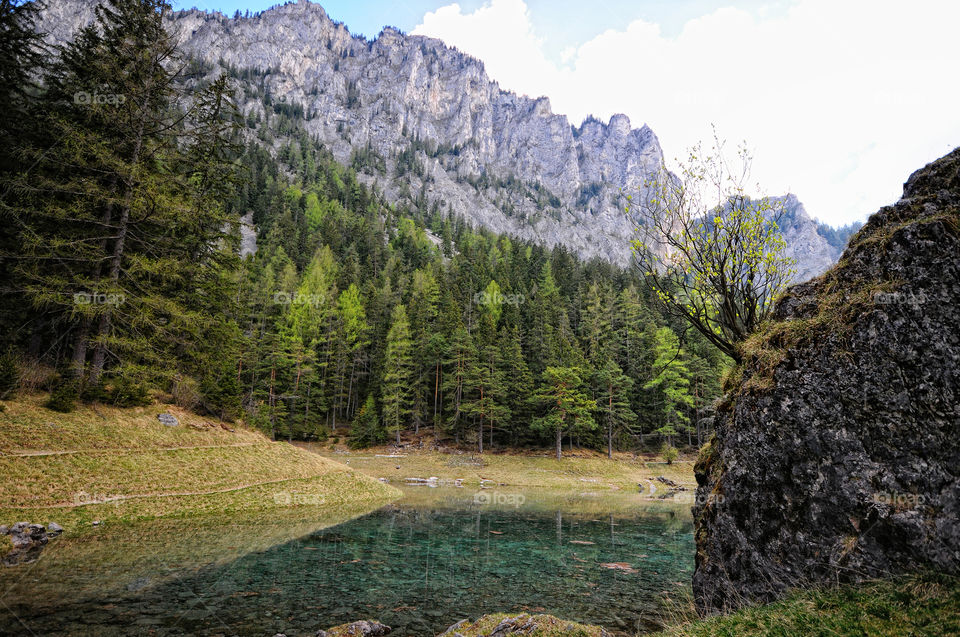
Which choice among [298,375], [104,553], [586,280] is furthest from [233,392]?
[586,280]

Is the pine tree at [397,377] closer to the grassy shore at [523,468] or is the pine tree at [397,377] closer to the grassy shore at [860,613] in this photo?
the grassy shore at [523,468]

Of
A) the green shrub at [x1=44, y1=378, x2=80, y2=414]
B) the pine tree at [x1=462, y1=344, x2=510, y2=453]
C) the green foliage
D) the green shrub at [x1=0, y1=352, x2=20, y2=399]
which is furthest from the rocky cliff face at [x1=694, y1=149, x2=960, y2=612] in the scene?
the green foliage

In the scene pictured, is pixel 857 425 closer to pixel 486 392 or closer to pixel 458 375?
pixel 486 392

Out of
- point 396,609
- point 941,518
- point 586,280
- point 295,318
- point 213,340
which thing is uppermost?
point 586,280

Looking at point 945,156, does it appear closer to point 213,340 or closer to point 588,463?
point 213,340

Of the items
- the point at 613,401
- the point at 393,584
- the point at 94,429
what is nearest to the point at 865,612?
the point at 393,584

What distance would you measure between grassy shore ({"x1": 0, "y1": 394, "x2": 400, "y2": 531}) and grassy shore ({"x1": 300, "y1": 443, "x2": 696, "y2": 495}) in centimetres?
1243

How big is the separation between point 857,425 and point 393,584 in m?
11.1

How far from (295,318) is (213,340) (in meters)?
33.7

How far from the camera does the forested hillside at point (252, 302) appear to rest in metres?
20.0

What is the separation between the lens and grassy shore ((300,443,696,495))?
129 feet

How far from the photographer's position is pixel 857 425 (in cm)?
597

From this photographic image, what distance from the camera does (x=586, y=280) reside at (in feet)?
272

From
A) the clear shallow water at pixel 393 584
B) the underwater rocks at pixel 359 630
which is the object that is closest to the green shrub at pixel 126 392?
the clear shallow water at pixel 393 584
